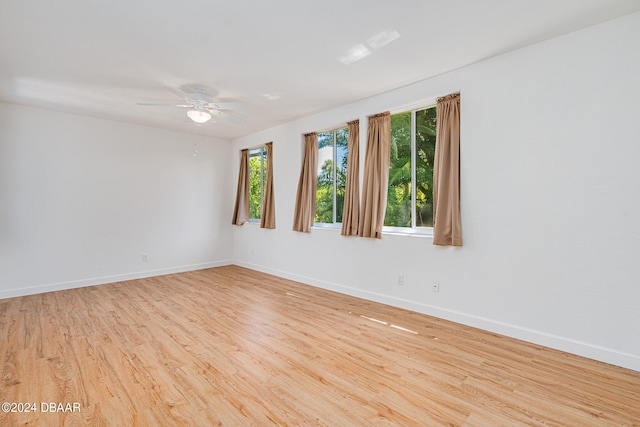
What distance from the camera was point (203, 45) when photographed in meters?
2.81

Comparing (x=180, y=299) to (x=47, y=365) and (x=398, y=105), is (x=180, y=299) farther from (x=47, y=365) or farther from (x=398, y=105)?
(x=398, y=105)

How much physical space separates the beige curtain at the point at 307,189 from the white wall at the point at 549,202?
5.36 feet

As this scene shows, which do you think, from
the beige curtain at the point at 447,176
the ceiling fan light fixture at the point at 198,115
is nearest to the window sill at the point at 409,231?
the beige curtain at the point at 447,176

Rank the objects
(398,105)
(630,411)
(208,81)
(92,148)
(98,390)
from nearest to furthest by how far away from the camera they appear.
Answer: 1. (630,411)
2. (98,390)
3. (208,81)
4. (398,105)
5. (92,148)

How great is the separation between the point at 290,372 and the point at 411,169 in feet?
8.92

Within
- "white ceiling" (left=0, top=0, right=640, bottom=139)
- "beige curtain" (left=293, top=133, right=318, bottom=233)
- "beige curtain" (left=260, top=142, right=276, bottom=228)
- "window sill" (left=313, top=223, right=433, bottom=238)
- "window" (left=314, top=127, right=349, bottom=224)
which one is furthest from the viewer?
"beige curtain" (left=260, top=142, right=276, bottom=228)

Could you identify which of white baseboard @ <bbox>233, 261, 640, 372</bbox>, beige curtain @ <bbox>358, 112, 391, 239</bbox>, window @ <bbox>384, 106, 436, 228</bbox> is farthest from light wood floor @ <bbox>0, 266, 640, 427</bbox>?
window @ <bbox>384, 106, 436, 228</bbox>

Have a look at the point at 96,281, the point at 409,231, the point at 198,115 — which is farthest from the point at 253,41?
the point at 96,281

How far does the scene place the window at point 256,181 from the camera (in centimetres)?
638

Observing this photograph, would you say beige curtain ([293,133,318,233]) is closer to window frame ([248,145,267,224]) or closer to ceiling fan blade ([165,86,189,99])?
window frame ([248,145,267,224])

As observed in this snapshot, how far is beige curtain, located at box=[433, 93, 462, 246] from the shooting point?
329cm

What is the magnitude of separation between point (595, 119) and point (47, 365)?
15.9ft

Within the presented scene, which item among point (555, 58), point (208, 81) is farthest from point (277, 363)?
point (555, 58)

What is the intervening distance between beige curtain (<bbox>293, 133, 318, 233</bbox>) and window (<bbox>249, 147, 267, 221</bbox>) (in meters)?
1.46
